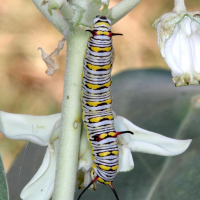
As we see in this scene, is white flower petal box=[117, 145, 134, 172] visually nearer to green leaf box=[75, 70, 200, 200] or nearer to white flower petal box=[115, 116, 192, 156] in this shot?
white flower petal box=[115, 116, 192, 156]

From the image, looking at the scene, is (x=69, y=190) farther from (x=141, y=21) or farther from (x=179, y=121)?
A: (x=141, y=21)

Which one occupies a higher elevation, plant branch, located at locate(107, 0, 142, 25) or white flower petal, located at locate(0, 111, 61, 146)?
plant branch, located at locate(107, 0, 142, 25)

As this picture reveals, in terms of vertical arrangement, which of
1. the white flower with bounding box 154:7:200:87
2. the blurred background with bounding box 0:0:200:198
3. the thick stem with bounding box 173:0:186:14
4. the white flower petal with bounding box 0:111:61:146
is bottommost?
the white flower petal with bounding box 0:111:61:146

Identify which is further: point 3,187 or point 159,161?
point 159,161

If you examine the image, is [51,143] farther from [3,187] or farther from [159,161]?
[159,161]

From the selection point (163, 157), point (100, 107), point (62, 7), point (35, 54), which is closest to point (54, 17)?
point (62, 7)

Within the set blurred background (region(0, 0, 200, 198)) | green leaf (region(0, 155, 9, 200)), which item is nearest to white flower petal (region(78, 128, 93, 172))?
green leaf (region(0, 155, 9, 200))

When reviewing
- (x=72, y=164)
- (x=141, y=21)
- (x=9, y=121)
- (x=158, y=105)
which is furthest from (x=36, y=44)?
(x=72, y=164)
